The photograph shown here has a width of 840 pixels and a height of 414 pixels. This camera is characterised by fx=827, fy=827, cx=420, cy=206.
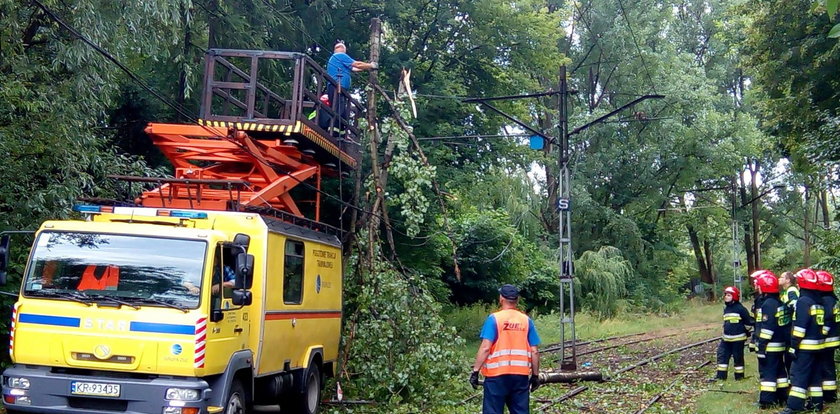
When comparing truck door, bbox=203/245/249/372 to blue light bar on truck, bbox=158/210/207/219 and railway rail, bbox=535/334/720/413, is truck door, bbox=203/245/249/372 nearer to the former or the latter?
blue light bar on truck, bbox=158/210/207/219

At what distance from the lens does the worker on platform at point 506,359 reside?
8.30 metres

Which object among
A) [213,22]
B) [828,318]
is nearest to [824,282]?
[828,318]

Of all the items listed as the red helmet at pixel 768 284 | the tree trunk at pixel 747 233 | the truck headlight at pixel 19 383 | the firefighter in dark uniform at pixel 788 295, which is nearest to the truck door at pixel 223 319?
the truck headlight at pixel 19 383

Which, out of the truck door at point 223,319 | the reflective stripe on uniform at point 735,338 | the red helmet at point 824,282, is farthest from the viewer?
the reflective stripe on uniform at point 735,338

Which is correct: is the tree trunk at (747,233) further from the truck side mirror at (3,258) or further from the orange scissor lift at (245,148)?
the truck side mirror at (3,258)

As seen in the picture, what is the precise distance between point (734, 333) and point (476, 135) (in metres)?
8.98

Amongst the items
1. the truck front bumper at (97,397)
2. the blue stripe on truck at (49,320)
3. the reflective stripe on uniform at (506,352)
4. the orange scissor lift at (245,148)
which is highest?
the orange scissor lift at (245,148)

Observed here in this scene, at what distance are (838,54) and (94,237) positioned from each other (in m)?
14.7

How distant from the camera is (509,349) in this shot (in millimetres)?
8305

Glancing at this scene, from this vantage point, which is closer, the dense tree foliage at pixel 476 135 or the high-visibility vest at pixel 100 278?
the high-visibility vest at pixel 100 278

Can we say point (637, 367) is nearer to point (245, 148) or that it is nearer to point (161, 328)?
point (245, 148)

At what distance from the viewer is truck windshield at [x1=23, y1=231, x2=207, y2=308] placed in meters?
8.22

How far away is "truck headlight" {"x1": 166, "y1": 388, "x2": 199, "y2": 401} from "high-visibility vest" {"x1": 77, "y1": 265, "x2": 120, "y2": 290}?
1.26 meters

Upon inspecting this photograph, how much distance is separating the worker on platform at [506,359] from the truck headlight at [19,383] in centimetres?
433
